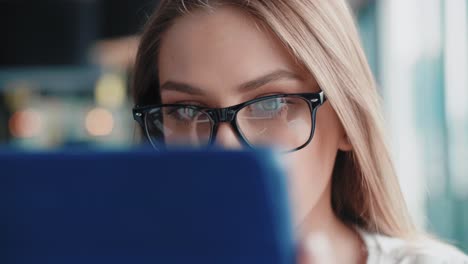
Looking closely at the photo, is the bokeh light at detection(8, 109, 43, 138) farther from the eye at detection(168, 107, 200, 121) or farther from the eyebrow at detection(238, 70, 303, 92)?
the eyebrow at detection(238, 70, 303, 92)

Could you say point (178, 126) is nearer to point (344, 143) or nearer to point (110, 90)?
point (344, 143)

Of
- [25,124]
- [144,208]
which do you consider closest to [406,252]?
[144,208]

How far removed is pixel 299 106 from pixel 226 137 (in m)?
0.13

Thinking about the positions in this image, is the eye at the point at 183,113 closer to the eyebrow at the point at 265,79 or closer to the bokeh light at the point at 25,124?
the eyebrow at the point at 265,79

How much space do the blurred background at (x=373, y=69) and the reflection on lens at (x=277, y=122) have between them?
3197 mm

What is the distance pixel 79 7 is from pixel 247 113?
22.2ft

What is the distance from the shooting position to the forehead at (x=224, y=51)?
0.92 meters

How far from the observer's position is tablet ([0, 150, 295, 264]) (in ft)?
1.26

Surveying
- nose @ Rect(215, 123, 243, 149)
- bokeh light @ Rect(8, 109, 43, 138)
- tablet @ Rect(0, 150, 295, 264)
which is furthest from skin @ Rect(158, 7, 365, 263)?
bokeh light @ Rect(8, 109, 43, 138)

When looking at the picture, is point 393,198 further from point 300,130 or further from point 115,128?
point 115,128

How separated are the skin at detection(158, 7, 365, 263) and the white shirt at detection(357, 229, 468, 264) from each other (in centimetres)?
7

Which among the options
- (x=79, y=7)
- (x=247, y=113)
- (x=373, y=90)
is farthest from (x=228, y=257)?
(x=79, y=7)

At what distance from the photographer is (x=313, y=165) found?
983 millimetres

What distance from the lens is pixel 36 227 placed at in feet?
1.36
